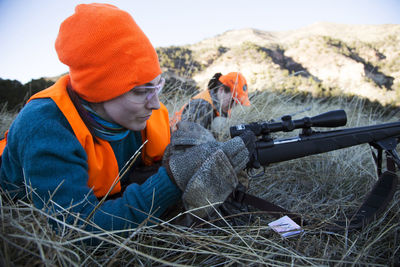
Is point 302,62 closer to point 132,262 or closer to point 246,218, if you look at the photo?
point 246,218

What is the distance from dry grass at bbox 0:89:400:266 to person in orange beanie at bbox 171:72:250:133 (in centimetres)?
39

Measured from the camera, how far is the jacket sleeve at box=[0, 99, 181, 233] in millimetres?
1085

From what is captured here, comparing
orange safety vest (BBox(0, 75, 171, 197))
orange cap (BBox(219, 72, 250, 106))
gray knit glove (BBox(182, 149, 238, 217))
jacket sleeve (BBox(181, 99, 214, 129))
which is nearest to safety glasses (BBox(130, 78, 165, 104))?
orange safety vest (BBox(0, 75, 171, 197))

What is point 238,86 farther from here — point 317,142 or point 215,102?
point 317,142

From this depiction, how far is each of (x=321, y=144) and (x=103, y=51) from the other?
5.97ft

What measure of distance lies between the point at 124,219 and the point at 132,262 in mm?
217

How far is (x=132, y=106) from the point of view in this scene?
4.60ft

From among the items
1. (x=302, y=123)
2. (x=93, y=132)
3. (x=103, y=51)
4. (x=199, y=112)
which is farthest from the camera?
(x=199, y=112)

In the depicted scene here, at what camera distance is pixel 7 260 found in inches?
27.3

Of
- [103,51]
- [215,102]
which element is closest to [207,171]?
[103,51]

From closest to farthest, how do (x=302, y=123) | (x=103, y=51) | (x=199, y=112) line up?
1. (x=103, y=51)
2. (x=302, y=123)
3. (x=199, y=112)

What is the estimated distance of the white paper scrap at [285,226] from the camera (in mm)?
1383

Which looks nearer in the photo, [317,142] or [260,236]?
[260,236]

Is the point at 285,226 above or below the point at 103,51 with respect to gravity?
below
